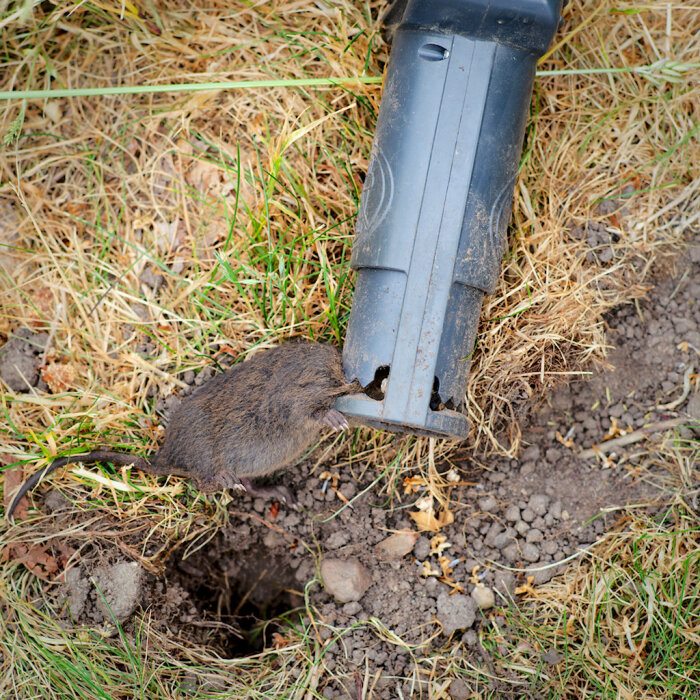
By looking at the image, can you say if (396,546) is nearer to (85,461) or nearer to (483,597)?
(483,597)

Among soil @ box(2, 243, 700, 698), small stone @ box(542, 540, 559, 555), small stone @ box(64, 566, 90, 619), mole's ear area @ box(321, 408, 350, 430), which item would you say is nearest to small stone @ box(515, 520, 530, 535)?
soil @ box(2, 243, 700, 698)

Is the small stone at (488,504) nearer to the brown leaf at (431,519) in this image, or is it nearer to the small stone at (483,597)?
the brown leaf at (431,519)

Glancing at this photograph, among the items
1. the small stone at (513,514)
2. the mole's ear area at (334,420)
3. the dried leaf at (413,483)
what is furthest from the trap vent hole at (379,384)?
the small stone at (513,514)

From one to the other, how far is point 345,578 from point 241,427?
931mm

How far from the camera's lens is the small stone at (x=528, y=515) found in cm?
337

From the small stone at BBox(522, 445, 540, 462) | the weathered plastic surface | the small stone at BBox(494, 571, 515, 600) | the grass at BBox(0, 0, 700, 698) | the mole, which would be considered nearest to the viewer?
the weathered plastic surface

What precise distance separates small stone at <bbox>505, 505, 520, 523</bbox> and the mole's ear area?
3.37ft

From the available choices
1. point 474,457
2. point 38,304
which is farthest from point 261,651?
point 38,304

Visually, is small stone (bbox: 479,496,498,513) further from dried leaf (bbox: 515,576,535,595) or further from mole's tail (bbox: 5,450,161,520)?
mole's tail (bbox: 5,450,161,520)

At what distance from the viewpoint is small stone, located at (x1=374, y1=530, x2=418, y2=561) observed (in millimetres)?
3373

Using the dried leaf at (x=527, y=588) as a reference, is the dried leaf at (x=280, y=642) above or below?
below

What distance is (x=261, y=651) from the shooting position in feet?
11.8

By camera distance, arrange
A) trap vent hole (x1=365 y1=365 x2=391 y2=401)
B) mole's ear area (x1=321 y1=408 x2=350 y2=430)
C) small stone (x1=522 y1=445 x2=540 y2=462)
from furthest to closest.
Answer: small stone (x1=522 y1=445 x2=540 y2=462) < mole's ear area (x1=321 y1=408 x2=350 y2=430) < trap vent hole (x1=365 y1=365 x2=391 y2=401)

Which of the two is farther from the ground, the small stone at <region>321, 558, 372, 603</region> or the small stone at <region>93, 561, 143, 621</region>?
the small stone at <region>321, 558, 372, 603</region>
